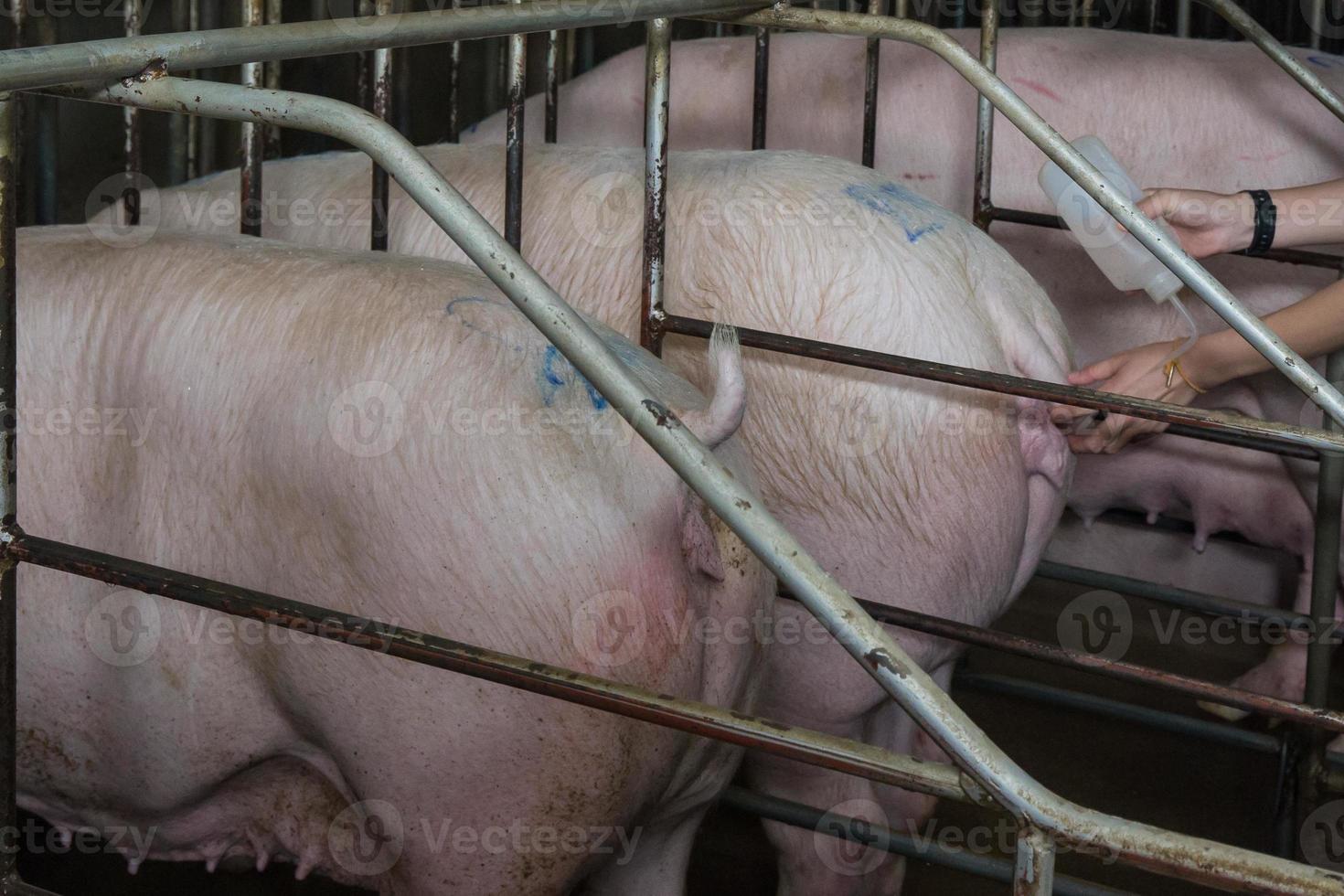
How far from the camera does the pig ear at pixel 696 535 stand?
1.28 metres

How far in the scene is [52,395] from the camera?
57.0 inches

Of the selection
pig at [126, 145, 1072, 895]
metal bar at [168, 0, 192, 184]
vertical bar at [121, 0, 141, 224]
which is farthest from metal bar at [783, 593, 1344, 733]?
metal bar at [168, 0, 192, 184]

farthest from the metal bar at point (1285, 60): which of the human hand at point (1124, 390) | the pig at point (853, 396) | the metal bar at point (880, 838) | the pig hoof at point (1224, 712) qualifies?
the pig hoof at point (1224, 712)

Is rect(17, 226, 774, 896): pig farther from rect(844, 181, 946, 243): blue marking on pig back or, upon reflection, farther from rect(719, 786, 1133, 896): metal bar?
rect(844, 181, 946, 243): blue marking on pig back

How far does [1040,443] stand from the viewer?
1.71m

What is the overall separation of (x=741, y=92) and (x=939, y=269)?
112cm

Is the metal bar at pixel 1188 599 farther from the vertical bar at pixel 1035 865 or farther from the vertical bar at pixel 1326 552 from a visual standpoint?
the vertical bar at pixel 1035 865

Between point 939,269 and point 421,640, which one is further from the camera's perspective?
point 939,269

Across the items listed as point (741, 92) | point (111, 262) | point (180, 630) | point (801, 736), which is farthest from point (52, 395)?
point (741, 92)

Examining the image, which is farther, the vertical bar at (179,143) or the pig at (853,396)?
the vertical bar at (179,143)

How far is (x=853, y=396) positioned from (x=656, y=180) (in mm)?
322

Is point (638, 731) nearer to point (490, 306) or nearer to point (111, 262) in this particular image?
point (490, 306)

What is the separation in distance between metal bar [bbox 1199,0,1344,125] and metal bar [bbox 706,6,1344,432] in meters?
0.62

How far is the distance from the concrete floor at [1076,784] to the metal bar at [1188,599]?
317mm
